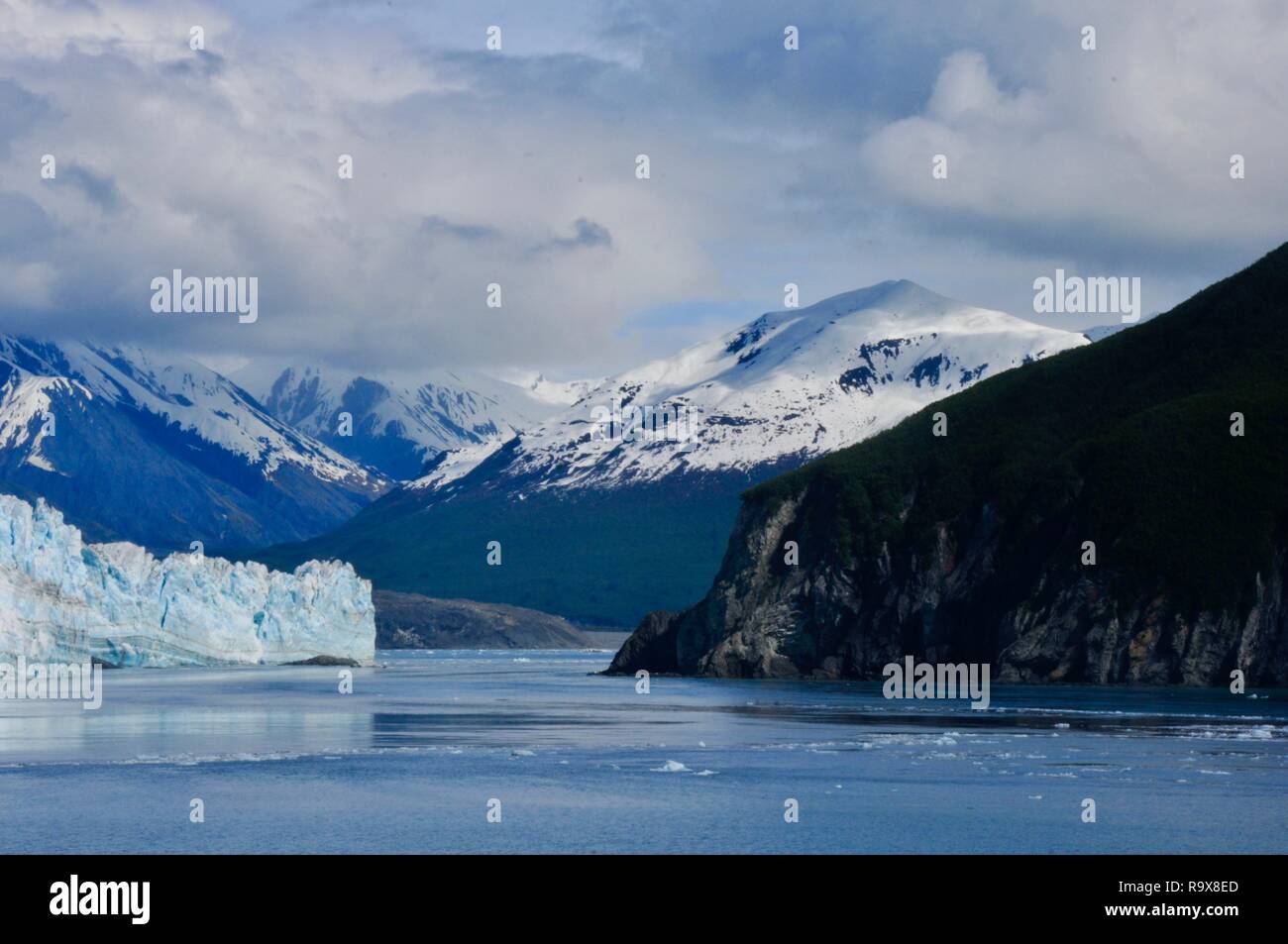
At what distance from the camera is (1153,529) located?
157 metres

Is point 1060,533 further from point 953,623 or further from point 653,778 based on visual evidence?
point 653,778

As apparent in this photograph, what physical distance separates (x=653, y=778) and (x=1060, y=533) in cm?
9962

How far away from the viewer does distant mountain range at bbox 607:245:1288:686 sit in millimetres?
152750

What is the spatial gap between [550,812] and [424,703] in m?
74.1

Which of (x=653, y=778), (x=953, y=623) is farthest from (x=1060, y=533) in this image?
(x=653, y=778)

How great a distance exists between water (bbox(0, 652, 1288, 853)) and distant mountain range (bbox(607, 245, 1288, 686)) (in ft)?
84.0

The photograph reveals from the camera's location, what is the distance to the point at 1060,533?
16762 cm

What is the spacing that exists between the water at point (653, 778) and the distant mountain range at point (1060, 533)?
2561 cm

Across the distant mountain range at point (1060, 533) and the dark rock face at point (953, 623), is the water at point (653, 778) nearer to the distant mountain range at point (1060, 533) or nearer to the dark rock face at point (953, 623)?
the dark rock face at point (953, 623)

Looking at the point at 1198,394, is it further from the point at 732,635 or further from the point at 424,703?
the point at 424,703

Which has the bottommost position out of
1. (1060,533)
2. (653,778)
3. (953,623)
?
(653,778)

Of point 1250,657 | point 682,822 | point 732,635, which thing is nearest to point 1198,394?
point 1250,657

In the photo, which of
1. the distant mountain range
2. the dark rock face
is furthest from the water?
the distant mountain range

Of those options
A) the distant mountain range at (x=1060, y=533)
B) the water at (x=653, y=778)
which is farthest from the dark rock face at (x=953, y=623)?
the water at (x=653, y=778)
